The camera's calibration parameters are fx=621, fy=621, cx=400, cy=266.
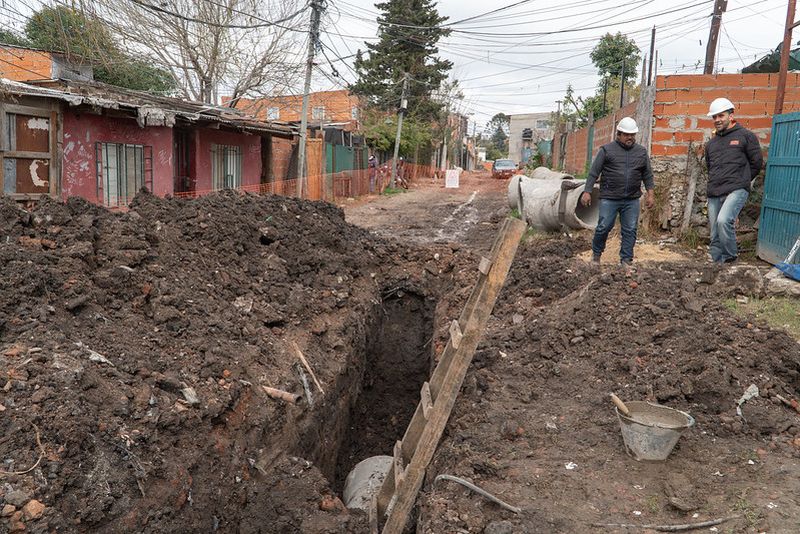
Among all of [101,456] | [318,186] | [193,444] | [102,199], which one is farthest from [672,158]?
[318,186]

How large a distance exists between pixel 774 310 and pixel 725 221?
1.43m

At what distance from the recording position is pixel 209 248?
6367mm

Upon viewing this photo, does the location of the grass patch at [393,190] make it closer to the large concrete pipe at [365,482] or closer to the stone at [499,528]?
the large concrete pipe at [365,482]

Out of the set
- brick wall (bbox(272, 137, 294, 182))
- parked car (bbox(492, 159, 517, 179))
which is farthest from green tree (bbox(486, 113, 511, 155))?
brick wall (bbox(272, 137, 294, 182))

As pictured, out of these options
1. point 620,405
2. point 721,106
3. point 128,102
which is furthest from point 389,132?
point 620,405

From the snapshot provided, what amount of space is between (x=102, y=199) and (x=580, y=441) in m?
11.3

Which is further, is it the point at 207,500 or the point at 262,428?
the point at 262,428

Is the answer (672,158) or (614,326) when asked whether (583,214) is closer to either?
(672,158)

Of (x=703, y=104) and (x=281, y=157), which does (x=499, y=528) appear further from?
(x=281, y=157)

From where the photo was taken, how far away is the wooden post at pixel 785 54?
768cm

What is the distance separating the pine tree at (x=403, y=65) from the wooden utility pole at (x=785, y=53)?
1186 inches

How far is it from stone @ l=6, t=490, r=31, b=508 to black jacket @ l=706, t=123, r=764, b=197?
6.66 m

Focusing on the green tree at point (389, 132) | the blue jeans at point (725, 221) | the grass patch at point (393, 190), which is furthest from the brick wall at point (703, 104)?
the green tree at point (389, 132)

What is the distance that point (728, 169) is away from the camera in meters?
6.57
